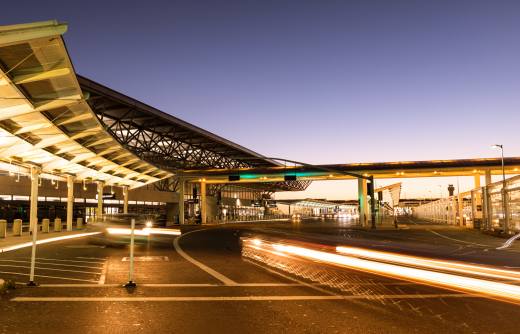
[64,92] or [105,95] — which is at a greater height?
[105,95]

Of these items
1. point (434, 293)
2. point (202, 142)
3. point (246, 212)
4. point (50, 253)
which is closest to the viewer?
point (434, 293)

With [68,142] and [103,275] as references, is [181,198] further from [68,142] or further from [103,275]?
[103,275]

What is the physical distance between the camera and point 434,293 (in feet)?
33.0

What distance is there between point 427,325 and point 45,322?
5.62 metres

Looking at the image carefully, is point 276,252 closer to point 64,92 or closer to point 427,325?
point 64,92

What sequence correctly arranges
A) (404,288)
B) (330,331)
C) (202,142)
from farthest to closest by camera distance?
(202,142) < (404,288) < (330,331)

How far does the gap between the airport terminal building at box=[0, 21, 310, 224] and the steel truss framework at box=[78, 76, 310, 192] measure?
0.16 m

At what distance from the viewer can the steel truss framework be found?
5343 centimetres

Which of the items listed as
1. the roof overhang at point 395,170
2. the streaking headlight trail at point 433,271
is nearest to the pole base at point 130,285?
the streaking headlight trail at point 433,271

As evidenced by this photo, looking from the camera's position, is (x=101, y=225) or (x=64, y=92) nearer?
(x=64, y=92)

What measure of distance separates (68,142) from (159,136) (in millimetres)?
42049

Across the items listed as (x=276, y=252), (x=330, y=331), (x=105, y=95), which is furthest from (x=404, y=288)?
(x=105, y=95)

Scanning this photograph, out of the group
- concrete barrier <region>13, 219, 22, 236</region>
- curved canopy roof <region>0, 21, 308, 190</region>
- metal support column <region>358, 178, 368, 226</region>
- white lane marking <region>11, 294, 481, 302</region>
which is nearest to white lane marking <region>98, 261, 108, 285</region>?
white lane marking <region>11, 294, 481, 302</region>

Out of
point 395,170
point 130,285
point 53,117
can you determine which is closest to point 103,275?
point 130,285
